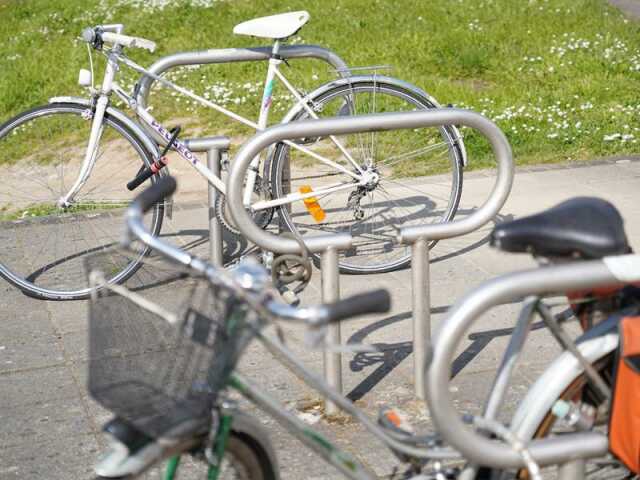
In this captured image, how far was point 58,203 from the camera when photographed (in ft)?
18.7

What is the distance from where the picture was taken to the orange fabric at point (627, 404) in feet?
8.83

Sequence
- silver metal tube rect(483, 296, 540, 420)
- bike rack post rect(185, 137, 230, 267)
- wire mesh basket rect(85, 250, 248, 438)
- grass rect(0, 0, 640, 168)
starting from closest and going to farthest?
wire mesh basket rect(85, 250, 248, 438), silver metal tube rect(483, 296, 540, 420), bike rack post rect(185, 137, 230, 267), grass rect(0, 0, 640, 168)

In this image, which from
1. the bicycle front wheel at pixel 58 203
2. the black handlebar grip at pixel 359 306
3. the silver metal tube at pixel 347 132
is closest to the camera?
the black handlebar grip at pixel 359 306

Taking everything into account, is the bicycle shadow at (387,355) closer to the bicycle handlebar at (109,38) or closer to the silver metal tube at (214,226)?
the silver metal tube at (214,226)

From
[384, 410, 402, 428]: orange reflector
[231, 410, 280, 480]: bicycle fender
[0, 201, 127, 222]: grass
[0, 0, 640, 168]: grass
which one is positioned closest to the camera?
[231, 410, 280, 480]: bicycle fender

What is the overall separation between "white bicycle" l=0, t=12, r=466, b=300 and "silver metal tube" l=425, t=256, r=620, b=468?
9.19ft

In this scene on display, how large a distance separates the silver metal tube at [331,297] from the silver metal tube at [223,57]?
5.86 ft

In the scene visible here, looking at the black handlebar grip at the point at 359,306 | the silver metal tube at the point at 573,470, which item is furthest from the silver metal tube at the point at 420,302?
the black handlebar grip at the point at 359,306

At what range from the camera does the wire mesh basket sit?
246 cm

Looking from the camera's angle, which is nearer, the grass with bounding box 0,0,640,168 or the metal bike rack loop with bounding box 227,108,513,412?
the metal bike rack loop with bounding box 227,108,513,412

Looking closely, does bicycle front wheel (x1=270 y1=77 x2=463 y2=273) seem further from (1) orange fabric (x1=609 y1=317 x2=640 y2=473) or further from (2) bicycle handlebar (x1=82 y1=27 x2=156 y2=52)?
(1) orange fabric (x1=609 y1=317 x2=640 y2=473)

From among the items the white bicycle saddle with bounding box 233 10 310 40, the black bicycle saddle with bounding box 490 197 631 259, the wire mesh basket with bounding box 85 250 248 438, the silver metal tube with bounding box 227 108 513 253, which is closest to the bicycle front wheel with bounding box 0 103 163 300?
the white bicycle saddle with bounding box 233 10 310 40

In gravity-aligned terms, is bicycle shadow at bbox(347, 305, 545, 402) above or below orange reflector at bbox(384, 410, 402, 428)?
below

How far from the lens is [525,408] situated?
285cm
